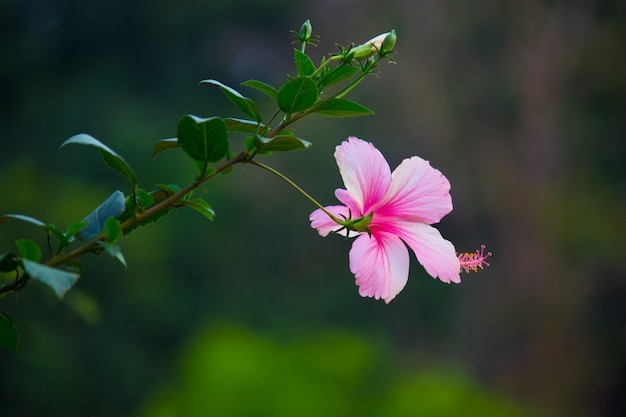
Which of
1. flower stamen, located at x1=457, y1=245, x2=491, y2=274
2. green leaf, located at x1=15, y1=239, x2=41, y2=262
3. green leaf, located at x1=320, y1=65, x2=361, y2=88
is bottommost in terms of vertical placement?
flower stamen, located at x1=457, y1=245, x2=491, y2=274

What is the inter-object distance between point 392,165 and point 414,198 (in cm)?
506

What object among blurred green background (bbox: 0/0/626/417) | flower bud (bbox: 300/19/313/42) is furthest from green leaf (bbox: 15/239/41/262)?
blurred green background (bbox: 0/0/626/417)

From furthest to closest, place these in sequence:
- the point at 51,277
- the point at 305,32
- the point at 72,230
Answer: the point at 305,32
the point at 72,230
the point at 51,277

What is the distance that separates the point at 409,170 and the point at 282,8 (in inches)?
253

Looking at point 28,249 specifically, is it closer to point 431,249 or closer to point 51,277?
point 51,277

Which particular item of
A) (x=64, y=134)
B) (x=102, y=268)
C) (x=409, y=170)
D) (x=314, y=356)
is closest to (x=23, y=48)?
(x=64, y=134)

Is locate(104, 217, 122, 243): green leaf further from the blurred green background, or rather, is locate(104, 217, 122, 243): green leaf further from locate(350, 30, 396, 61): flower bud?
the blurred green background

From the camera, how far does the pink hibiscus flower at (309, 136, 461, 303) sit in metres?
0.54

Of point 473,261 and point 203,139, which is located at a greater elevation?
point 203,139

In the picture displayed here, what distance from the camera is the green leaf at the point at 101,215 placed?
47cm

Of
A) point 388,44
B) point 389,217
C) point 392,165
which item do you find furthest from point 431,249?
point 392,165

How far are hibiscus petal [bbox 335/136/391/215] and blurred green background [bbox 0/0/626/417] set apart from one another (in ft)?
15.8

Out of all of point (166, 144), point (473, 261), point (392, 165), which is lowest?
point (392, 165)

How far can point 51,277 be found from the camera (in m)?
0.38
